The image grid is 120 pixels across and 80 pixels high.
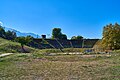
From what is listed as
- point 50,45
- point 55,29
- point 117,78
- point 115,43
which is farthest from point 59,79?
point 55,29

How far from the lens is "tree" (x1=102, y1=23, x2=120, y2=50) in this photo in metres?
60.2

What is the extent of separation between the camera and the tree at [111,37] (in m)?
60.2

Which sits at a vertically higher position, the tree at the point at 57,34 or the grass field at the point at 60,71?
the tree at the point at 57,34

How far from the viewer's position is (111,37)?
198ft

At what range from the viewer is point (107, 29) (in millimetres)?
61875

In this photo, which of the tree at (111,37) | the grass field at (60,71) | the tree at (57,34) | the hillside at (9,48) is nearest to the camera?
the grass field at (60,71)

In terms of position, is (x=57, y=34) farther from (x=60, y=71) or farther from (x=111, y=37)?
(x=60, y=71)

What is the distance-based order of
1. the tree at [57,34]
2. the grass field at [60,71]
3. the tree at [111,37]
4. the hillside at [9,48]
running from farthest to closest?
the tree at [57,34], the tree at [111,37], the hillside at [9,48], the grass field at [60,71]

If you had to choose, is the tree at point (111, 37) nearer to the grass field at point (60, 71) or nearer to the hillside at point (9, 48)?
the hillside at point (9, 48)

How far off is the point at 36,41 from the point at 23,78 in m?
82.3

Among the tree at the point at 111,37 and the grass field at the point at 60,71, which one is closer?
the grass field at the point at 60,71

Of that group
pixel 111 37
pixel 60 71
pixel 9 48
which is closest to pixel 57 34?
pixel 111 37

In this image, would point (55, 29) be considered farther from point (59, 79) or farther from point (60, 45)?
point (59, 79)

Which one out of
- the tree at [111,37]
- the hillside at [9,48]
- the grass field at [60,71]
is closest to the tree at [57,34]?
the hillside at [9,48]
